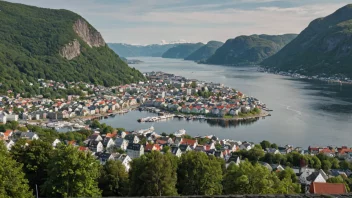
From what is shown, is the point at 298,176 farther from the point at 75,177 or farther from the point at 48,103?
the point at 48,103

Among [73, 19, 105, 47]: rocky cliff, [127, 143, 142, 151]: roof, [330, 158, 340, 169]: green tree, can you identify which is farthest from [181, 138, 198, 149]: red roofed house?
[73, 19, 105, 47]: rocky cliff

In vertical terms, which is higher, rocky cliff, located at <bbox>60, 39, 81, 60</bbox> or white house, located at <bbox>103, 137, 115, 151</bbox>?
rocky cliff, located at <bbox>60, 39, 81, 60</bbox>

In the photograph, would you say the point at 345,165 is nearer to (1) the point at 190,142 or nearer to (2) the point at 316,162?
(2) the point at 316,162

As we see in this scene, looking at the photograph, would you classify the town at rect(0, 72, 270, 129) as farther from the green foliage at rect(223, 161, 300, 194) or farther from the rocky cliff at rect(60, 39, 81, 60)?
the green foliage at rect(223, 161, 300, 194)

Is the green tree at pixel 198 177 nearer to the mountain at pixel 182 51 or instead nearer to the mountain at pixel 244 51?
the mountain at pixel 244 51

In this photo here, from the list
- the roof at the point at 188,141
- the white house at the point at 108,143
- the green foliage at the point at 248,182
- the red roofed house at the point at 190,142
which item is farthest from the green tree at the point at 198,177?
the roof at the point at 188,141
